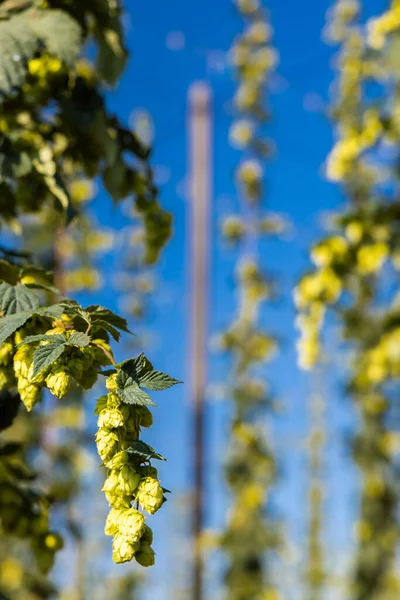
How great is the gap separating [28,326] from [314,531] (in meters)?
12.3

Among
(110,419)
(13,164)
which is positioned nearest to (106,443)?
(110,419)

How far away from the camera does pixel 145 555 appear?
105 centimetres

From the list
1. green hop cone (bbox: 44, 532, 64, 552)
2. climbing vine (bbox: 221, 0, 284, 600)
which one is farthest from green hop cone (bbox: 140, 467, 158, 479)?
climbing vine (bbox: 221, 0, 284, 600)

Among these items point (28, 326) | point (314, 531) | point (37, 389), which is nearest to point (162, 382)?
point (37, 389)

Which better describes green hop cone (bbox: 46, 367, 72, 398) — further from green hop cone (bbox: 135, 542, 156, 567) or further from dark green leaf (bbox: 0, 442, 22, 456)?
dark green leaf (bbox: 0, 442, 22, 456)

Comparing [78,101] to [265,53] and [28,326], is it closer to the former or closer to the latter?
[28,326]

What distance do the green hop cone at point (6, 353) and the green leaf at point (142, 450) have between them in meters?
0.38

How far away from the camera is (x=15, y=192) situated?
80.7 inches

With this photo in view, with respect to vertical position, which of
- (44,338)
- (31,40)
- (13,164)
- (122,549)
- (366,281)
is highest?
(366,281)

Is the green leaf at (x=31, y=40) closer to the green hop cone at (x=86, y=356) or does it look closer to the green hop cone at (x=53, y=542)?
the green hop cone at (x=86, y=356)

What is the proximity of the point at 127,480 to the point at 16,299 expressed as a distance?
0.50m

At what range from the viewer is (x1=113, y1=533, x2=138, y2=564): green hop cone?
1.01 meters

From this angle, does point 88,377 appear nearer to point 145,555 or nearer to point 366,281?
point 145,555

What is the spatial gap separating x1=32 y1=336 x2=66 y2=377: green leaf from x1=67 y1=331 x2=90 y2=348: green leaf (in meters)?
0.02
